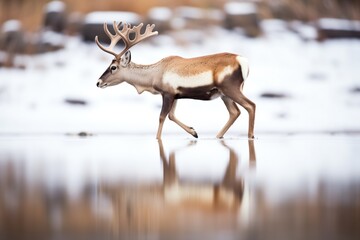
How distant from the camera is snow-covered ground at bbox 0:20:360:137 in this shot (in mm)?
5527

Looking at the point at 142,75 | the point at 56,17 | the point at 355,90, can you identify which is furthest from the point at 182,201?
the point at 56,17

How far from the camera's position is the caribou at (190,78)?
366cm

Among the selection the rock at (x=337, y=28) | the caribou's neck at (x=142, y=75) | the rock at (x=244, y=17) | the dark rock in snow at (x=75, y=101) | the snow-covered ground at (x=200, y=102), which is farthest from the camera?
the rock at (x=337, y=28)

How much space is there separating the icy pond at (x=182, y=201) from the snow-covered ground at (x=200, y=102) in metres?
3.72

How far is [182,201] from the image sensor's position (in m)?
1.02

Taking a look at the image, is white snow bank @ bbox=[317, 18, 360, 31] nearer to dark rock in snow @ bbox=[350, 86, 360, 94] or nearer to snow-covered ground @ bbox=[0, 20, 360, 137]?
snow-covered ground @ bbox=[0, 20, 360, 137]

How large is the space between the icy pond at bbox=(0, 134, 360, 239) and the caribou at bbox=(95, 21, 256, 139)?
1.87m

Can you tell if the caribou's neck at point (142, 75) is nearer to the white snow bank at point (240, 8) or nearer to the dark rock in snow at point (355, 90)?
the white snow bank at point (240, 8)

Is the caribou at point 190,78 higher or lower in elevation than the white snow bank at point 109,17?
lower

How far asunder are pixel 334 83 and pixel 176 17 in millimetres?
1724

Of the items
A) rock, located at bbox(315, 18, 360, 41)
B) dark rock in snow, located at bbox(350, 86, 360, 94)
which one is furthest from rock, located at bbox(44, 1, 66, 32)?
dark rock in snow, located at bbox(350, 86, 360, 94)

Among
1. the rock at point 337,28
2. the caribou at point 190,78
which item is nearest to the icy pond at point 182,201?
the caribou at point 190,78

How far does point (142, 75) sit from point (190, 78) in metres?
0.40

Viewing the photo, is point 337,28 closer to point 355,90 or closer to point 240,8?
point 355,90
